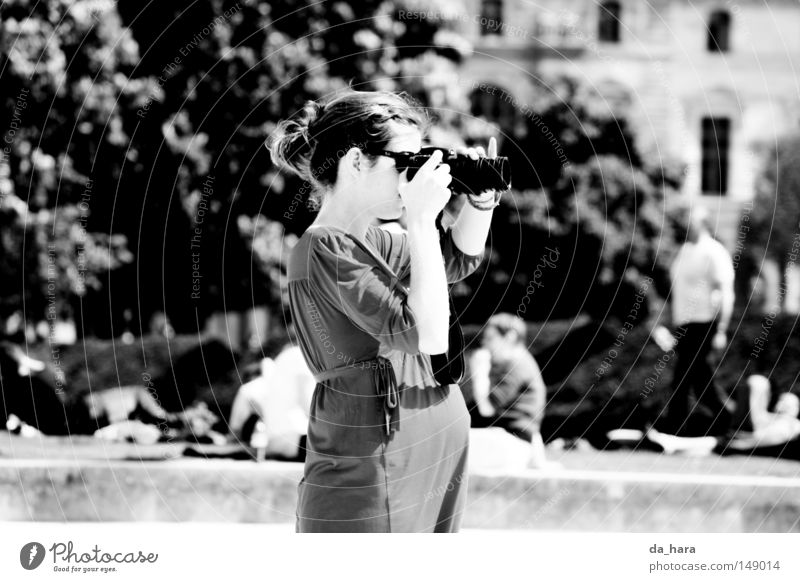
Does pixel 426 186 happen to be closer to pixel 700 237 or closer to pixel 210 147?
pixel 700 237

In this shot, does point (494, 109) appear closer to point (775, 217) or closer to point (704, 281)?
point (704, 281)

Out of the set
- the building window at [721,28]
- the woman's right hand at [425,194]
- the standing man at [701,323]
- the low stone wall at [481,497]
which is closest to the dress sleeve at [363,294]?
the woman's right hand at [425,194]

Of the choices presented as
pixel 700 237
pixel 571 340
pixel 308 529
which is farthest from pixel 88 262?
pixel 308 529

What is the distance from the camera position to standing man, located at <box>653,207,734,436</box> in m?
7.59

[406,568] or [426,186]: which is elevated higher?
[426,186]

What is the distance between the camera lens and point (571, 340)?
9688 mm

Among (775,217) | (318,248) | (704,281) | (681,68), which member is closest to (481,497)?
(318,248)

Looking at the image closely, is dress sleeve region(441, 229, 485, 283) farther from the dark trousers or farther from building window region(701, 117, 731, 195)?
building window region(701, 117, 731, 195)

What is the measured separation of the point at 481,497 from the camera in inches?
211

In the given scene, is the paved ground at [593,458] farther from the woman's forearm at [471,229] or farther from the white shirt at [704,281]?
the woman's forearm at [471,229]

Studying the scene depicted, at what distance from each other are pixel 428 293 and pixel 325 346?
0.33 meters

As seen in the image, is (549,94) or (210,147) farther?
(549,94)

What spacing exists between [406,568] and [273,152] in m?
1.54

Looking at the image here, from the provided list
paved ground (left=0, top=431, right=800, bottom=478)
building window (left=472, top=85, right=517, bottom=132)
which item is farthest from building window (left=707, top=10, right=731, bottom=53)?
paved ground (left=0, top=431, right=800, bottom=478)
